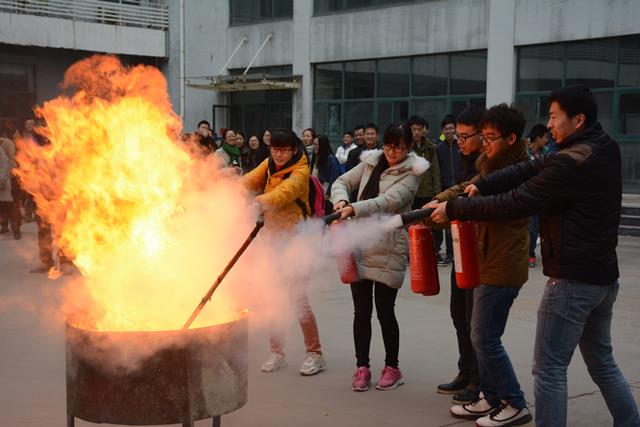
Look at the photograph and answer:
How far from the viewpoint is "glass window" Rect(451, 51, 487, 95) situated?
20.9 m

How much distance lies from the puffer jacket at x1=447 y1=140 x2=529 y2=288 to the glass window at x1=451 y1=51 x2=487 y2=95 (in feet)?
54.4

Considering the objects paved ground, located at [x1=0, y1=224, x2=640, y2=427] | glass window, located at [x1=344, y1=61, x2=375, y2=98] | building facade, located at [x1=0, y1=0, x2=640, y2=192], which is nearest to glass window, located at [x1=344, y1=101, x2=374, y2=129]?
building facade, located at [x1=0, y1=0, x2=640, y2=192]

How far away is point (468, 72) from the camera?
21.2 meters

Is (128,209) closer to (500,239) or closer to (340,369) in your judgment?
(500,239)

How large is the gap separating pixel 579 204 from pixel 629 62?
616 inches

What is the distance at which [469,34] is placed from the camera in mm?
20844

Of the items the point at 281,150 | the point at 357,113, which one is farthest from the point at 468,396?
the point at 357,113

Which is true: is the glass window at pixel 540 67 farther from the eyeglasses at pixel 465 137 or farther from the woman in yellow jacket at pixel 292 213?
the eyeglasses at pixel 465 137

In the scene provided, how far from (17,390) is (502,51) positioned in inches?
661

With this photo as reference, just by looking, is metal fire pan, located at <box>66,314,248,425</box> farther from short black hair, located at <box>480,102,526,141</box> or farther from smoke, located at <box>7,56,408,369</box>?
short black hair, located at <box>480,102,526,141</box>

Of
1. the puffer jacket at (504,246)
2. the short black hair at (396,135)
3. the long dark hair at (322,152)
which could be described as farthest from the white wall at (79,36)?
the puffer jacket at (504,246)

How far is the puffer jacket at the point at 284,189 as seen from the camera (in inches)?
229

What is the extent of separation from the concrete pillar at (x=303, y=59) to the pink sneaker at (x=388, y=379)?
20.1 meters

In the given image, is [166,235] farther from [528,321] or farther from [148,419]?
[528,321]
